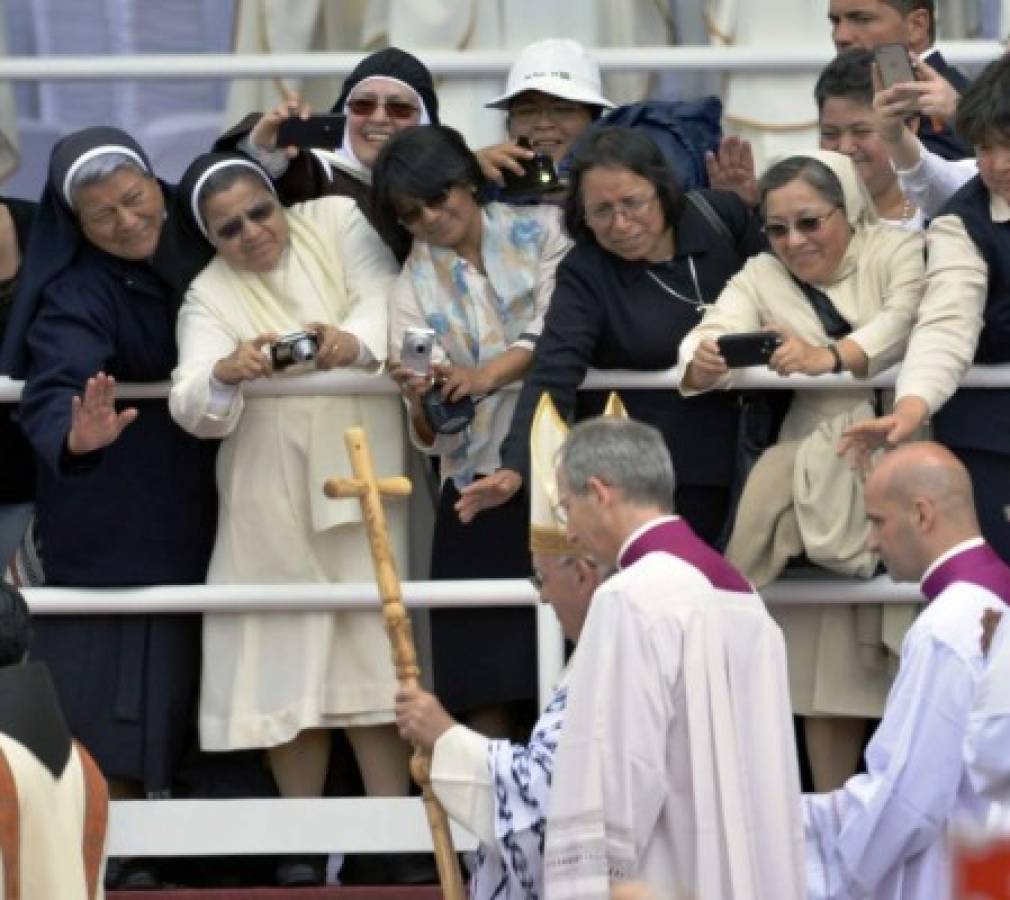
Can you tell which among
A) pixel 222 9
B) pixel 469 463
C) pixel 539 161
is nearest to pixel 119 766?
pixel 469 463

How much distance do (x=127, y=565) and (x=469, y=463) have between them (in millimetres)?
873

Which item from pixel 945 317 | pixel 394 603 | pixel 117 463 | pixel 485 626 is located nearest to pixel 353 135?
pixel 117 463

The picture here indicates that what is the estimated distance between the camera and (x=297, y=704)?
30.3ft

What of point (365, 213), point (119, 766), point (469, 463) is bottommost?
point (119, 766)

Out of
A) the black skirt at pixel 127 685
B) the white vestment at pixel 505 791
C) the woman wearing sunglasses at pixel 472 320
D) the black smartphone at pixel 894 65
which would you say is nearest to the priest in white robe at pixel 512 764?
the white vestment at pixel 505 791

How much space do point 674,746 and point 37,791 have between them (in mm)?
1278

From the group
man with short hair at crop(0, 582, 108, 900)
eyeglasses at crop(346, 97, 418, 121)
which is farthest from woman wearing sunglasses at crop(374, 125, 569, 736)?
man with short hair at crop(0, 582, 108, 900)

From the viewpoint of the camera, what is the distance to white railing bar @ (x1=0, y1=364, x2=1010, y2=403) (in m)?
8.93

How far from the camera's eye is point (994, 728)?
25.6 ft

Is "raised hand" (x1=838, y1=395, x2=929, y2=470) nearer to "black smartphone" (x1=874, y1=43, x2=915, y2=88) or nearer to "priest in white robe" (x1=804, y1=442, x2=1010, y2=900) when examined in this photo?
"priest in white robe" (x1=804, y1=442, x2=1010, y2=900)

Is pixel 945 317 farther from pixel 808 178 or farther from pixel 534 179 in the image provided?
pixel 534 179

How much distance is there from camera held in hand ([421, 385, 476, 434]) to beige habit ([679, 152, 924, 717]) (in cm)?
53

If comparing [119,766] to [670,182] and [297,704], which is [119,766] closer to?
[297,704]

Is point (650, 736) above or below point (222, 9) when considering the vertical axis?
below
